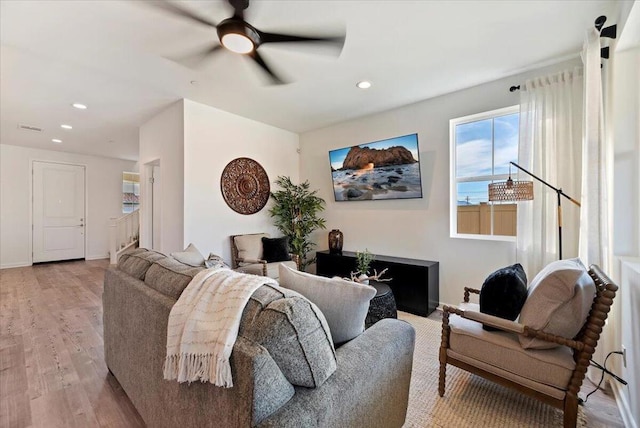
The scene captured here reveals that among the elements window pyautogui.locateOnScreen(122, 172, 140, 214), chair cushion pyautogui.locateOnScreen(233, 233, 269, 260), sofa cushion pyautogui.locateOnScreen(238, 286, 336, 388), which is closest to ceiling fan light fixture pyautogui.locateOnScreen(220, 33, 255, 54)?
sofa cushion pyautogui.locateOnScreen(238, 286, 336, 388)

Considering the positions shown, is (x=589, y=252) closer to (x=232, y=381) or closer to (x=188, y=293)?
(x=232, y=381)

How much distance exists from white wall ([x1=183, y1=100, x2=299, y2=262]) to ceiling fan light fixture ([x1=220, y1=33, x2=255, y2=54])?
1.90 m

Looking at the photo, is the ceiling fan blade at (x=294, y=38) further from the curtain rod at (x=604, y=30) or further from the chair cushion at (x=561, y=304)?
the chair cushion at (x=561, y=304)

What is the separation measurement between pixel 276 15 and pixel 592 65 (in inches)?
91.2

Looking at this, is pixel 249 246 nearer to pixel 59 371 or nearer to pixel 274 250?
pixel 274 250

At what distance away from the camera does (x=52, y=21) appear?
6.88 ft

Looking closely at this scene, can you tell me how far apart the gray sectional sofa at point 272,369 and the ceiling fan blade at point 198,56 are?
5.50 ft

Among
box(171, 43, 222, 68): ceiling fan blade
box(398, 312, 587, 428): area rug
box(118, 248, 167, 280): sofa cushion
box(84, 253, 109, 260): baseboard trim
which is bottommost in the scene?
box(398, 312, 587, 428): area rug

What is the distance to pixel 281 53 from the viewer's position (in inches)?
99.9

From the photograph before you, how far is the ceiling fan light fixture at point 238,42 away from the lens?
75.6 inches

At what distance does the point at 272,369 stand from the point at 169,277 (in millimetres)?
894

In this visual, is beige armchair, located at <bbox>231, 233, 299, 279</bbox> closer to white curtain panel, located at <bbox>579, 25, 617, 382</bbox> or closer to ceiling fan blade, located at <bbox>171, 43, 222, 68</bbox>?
ceiling fan blade, located at <bbox>171, 43, 222, 68</bbox>

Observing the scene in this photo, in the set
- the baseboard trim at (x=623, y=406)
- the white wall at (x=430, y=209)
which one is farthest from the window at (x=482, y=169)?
the baseboard trim at (x=623, y=406)

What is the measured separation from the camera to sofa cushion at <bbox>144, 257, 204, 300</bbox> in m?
1.34
